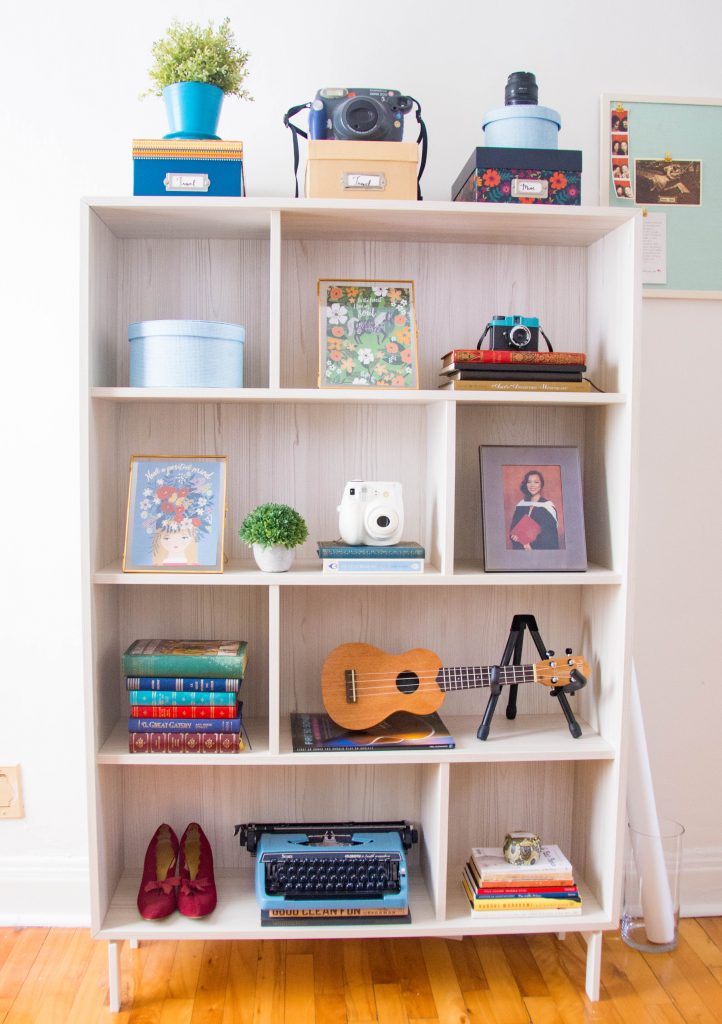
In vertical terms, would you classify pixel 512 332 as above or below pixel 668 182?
below

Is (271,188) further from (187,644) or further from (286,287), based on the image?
(187,644)

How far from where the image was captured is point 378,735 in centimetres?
193

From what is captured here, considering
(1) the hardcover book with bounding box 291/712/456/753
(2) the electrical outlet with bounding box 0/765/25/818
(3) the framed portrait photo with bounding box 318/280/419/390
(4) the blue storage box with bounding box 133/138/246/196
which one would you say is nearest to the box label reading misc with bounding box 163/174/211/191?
(4) the blue storage box with bounding box 133/138/246/196

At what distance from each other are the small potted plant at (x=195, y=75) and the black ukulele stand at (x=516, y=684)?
1238 millimetres

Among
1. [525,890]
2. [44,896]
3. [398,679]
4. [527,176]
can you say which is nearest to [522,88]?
[527,176]

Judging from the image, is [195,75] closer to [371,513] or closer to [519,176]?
[519,176]

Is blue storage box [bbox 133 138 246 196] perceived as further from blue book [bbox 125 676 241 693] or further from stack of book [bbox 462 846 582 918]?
stack of book [bbox 462 846 582 918]

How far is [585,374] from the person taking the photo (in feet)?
6.82

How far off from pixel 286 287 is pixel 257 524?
23.3 inches

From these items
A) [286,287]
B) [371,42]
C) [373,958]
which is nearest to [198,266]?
[286,287]

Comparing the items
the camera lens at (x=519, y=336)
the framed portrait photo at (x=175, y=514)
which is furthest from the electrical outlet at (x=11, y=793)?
the camera lens at (x=519, y=336)

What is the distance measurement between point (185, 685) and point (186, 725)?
8 cm

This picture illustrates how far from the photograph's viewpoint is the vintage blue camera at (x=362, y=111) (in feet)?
5.92

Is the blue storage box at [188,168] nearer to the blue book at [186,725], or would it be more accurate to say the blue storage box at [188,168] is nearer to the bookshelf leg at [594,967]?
the blue book at [186,725]
